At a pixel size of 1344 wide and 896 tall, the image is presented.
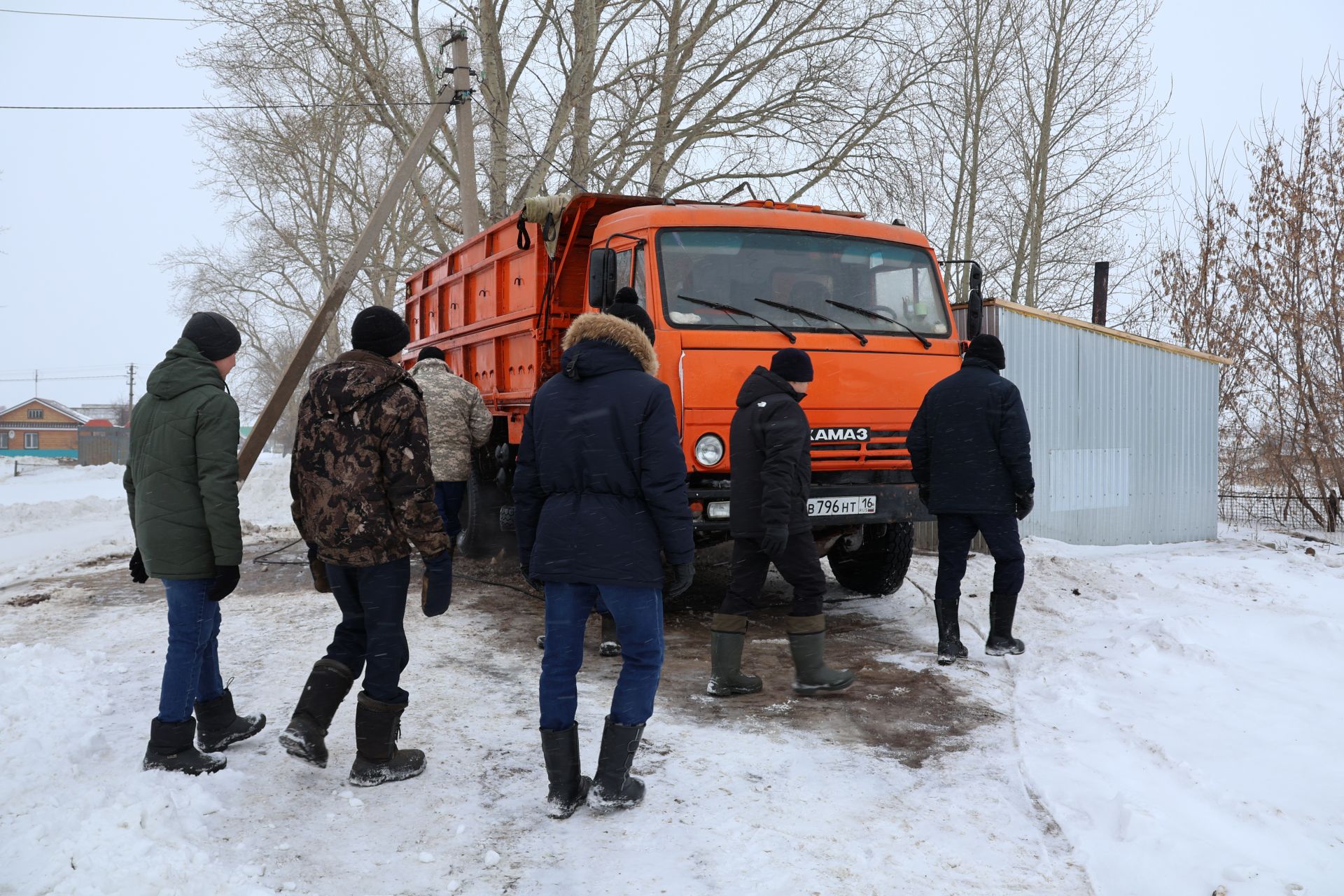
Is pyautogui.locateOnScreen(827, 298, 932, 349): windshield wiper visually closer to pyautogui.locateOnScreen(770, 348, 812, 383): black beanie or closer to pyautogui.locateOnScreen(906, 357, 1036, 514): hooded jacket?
pyautogui.locateOnScreen(906, 357, 1036, 514): hooded jacket

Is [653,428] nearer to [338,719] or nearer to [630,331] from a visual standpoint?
[630,331]

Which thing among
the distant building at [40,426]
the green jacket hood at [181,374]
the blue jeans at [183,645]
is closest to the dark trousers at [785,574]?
the blue jeans at [183,645]

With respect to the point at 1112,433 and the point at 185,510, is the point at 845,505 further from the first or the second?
the point at 1112,433

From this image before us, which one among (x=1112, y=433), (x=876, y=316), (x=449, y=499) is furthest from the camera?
(x=1112, y=433)

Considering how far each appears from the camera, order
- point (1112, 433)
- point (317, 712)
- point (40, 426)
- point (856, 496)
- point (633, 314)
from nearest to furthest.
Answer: point (317, 712) → point (633, 314) → point (856, 496) → point (1112, 433) → point (40, 426)

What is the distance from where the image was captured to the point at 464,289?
8.98 metres

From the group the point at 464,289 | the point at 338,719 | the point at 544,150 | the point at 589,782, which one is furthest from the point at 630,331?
the point at 544,150

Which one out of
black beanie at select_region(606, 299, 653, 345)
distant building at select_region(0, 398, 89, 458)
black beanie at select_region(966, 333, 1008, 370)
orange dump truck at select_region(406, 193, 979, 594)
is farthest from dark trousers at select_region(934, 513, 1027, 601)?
distant building at select_region(0, 398, 89, 458)

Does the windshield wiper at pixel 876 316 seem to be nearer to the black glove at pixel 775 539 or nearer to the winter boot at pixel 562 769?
the black glove at pixel 775 539

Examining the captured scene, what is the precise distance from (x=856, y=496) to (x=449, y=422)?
300cm

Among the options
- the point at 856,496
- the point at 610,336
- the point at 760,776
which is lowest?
the point at 760,776

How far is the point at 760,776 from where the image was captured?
379cm

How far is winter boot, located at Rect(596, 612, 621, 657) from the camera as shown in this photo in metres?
5.77

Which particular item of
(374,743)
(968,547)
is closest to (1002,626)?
(968,547)
